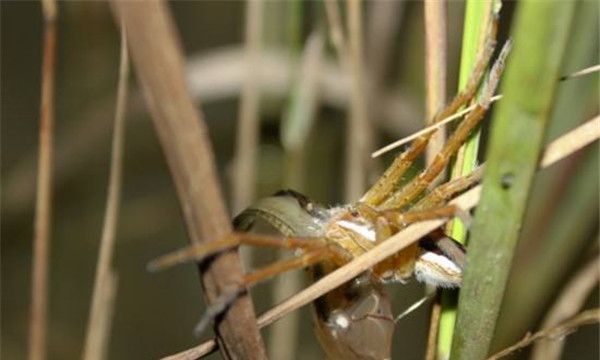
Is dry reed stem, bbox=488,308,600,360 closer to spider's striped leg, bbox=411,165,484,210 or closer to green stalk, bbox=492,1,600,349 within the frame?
spider's striped leg, bbox=411,165,484,210

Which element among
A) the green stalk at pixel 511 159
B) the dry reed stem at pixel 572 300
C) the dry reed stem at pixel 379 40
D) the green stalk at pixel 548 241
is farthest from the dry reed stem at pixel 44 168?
the dry reed stem at pixel 379 40

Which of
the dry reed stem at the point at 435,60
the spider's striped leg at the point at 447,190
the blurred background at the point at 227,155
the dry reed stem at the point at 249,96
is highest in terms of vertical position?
the dry reed stem at the point at 435,60

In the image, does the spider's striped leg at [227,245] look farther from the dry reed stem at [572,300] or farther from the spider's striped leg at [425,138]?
the dry reed stem at [572,300]

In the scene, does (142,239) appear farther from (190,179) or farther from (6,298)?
(190,179)

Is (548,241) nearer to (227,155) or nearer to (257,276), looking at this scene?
(227,155)

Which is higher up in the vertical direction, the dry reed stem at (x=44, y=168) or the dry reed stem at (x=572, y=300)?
the dry reed stem at (x=44, y=168)

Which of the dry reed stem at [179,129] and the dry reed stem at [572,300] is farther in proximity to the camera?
the dry reed stem at [572,300]

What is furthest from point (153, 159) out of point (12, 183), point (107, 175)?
point (12, 183)
